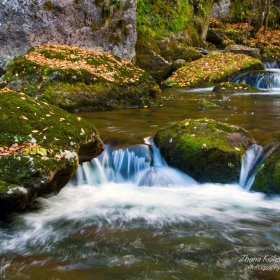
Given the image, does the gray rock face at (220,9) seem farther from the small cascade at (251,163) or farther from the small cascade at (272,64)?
the small cascade at (251,163)

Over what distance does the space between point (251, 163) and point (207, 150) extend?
0.79 m

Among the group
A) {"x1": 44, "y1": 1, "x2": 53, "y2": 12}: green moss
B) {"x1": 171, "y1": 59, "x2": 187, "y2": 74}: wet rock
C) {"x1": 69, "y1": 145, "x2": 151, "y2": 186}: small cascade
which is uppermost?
{"x1": 44, "y1": 1, "x2": 53, "y2": 12}: green moss

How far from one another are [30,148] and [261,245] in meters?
2.88

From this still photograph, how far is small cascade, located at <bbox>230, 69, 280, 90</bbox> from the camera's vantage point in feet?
50.0

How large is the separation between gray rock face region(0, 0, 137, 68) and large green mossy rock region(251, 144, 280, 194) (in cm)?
975

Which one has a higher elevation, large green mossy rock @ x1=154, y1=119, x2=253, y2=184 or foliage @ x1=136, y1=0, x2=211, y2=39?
foliage @ x1=136, y1=0, x2=211, y2=39

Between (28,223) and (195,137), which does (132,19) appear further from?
(28,223)

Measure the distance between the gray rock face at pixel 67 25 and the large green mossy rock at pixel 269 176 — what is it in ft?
32.0

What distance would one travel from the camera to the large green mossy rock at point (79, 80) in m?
9.31

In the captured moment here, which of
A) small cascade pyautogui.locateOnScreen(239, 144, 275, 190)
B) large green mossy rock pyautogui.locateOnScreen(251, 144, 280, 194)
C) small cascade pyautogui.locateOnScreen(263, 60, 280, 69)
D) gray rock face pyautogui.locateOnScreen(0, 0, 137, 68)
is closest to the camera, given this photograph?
large green mossy rock pyautogui.locateOnScreen(251, 144, 280, 194)

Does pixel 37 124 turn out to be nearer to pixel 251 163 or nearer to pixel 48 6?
pixel 251 163

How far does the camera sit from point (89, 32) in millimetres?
13453

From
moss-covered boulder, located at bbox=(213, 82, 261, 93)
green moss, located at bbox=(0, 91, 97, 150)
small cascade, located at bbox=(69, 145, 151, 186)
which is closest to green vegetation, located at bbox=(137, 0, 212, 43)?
moss-covered boulder, located at bbox=(213, 82, 261, 93)

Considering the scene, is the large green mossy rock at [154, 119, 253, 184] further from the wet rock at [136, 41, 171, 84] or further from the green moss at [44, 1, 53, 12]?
the wet rock at [136, 41, 171, 84]
